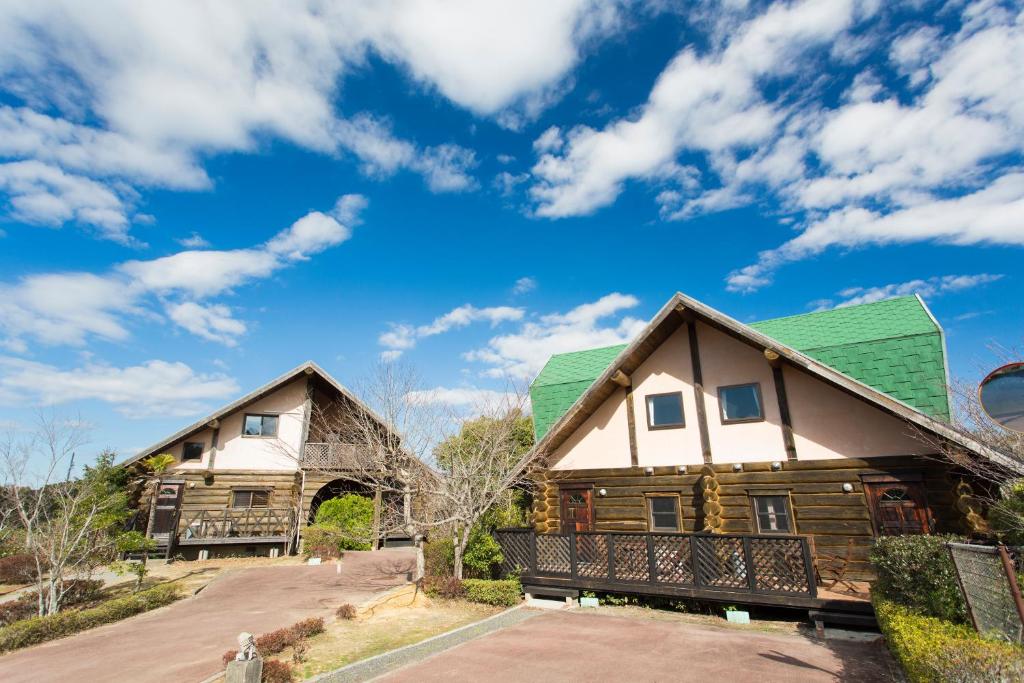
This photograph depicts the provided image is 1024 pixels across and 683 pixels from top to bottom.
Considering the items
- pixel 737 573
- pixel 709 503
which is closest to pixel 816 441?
pixel 709 503

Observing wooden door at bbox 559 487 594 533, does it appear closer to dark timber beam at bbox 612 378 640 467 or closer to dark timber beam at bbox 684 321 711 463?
dark timber beam at bbox 612 378 640 467

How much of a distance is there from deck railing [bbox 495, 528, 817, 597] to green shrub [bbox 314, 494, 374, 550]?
11249 mm

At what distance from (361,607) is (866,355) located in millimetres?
14885

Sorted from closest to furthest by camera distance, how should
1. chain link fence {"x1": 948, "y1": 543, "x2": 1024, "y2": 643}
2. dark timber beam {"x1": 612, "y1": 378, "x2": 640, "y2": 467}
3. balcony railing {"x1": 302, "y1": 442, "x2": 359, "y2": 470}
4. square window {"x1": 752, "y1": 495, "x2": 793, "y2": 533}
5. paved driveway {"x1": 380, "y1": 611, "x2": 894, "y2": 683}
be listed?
chain link fence {"x1": 948, "y1": 543, "x2": 1024, "y2": 643} < paved driveway {"x1": 380, "y1": 611, "x2": 894, "y2": 683} < square window {"x1": 752, "y1": 495, "x2": 793, "y2": 533} < dark timber beam {"x1": 612, "y1": 378, "x2": 640, "y2": 467} < balcony railing {"x1": 302, "y1": 442, "x2": 359, "y2": 470}

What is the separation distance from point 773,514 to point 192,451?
23.4m

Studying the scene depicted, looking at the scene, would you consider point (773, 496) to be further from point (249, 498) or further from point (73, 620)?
point (249, 498)

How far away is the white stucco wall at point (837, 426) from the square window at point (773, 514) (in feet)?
4.32

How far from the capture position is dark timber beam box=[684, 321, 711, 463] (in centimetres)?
1449

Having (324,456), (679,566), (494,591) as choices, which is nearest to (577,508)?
(494,591)

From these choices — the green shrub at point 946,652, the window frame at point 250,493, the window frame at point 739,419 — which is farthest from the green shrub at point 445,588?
the window frame at point 250,493

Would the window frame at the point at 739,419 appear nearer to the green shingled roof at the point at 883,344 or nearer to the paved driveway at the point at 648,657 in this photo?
the green shingled roof at the point at 883,344

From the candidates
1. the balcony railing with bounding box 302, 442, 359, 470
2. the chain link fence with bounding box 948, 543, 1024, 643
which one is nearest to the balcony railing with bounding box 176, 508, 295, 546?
the balcony railing with bounding box 302, 442, 359, 470

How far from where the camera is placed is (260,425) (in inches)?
969

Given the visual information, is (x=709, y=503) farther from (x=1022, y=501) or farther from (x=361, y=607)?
(x=361, y=607)
